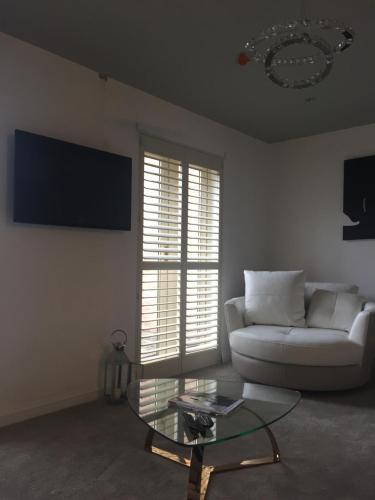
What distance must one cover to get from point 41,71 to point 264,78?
61.2 inches

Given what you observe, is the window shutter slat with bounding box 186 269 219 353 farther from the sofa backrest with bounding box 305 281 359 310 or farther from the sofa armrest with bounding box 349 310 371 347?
the sofa armrest with bounding box 349 310 371 347

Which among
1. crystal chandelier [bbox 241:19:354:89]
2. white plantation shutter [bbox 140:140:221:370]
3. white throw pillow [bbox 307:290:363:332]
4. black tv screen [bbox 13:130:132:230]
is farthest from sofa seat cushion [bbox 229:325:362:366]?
crystal chandelier [bbox 241:19:354:89]

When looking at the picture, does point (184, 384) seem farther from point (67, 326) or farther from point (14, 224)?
point (14, 224)

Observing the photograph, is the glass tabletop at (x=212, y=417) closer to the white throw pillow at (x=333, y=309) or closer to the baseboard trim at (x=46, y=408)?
the baseboard trim at (x=46, y=408)

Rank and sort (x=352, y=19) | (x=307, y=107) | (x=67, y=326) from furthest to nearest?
(x=307, y=107)
(x=67, y=326)
(x=352, y=19)

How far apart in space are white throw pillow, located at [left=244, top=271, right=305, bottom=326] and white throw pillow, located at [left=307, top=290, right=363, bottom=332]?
0.10m

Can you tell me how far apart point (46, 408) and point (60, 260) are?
975 millimetres

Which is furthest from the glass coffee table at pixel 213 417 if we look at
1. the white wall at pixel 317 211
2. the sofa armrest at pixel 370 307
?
the white wall at pixel 317 211

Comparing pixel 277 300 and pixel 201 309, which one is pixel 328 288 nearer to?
pixel 277 300

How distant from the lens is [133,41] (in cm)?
259

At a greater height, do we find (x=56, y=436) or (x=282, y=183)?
(x=282, y=183)

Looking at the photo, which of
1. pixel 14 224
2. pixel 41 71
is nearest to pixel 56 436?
pixel 14 224

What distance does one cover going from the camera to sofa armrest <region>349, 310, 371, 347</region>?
3164 millimetres

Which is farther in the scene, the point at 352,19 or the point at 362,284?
the point at 362,284
